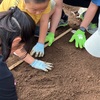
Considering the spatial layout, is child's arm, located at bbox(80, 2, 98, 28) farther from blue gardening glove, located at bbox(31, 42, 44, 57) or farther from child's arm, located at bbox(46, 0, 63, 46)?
blue gardening glove, located at bbox(31, 42, 44, 57)

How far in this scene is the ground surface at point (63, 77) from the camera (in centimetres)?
200

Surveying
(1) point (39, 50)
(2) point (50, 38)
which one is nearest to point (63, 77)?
(1) point (39, 50)

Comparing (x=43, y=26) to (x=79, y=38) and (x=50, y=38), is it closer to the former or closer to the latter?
(x=50, y=38)

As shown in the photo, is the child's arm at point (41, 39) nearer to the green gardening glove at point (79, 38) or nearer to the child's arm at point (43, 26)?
the child's arm at point (43, 26)

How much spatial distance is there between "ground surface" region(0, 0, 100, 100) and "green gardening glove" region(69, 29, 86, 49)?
0.05 metres

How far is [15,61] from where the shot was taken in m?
2.29

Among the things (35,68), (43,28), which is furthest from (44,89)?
(43,28)

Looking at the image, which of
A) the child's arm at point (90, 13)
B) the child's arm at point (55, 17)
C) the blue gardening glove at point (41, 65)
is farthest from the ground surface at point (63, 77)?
the child's arm at point (90, 13)

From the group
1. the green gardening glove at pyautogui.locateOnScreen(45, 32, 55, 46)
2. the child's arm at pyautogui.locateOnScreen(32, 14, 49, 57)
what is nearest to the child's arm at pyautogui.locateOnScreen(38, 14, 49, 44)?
the child's arm at pyautogui.locateOnScreen(32, 14, 49, 57)

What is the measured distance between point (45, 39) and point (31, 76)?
45 centimetres

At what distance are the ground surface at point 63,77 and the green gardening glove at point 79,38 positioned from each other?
5 centimetres

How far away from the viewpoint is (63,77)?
85.1 inches

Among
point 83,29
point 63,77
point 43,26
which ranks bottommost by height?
point 63,77

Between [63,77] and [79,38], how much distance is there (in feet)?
1.55
